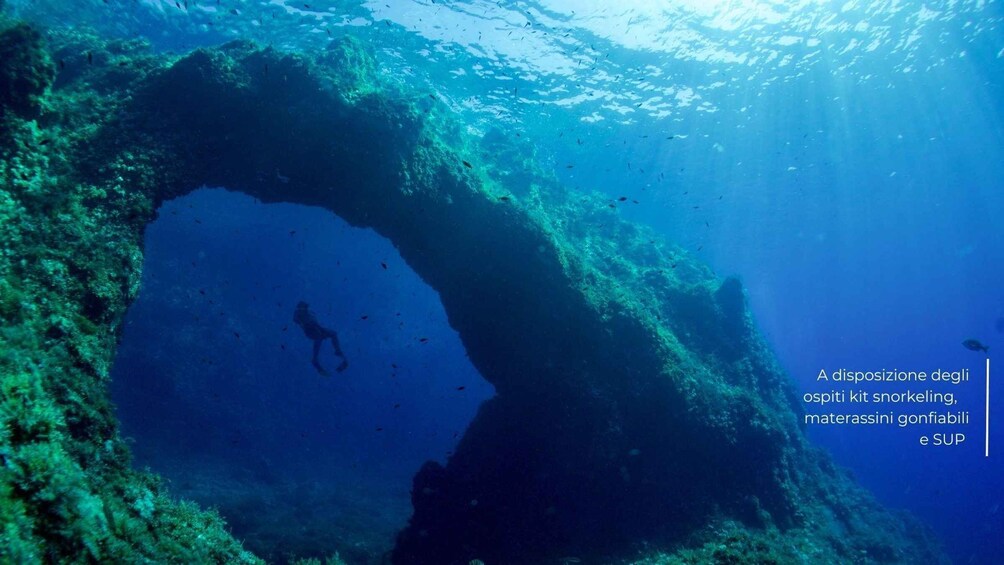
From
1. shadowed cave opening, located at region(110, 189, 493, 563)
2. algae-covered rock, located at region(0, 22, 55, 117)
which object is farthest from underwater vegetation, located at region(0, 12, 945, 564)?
shadowed cave opening, located at region(110, 189, 493, 563)

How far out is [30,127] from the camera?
338 inches

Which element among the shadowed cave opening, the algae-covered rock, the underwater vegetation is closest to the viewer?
the algae-covered rock

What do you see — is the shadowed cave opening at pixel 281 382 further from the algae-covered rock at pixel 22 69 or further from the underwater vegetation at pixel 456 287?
the algae-covered rock at pixel 22 69

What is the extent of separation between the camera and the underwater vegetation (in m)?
8.55

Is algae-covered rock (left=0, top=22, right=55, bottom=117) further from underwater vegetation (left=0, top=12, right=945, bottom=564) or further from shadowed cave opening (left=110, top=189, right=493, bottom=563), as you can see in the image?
shadowed cave opening (left=110, top=189, right=493, bottom=563)

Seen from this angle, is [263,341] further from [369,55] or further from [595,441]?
[595,441]

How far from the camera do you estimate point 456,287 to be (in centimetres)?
1500

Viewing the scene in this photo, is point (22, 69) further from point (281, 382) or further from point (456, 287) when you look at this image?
point (281, 382)

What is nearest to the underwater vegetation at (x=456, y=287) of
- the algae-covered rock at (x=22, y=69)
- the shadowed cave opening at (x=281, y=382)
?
the algae-covered rock at (x=22, y=69)

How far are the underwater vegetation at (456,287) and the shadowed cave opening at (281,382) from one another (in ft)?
8.71

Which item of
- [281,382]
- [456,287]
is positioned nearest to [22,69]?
[456,287]

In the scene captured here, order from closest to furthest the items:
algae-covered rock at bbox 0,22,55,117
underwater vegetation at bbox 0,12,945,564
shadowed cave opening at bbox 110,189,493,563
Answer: algae-covered rock at bbox 0,22,55,117, underwater vegetation at bbox 0,12,945,564, shadowed cave opening at bbox 110,189,493,563

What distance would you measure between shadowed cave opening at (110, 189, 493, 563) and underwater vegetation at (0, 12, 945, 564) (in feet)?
8.71

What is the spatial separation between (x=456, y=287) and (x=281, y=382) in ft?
114
